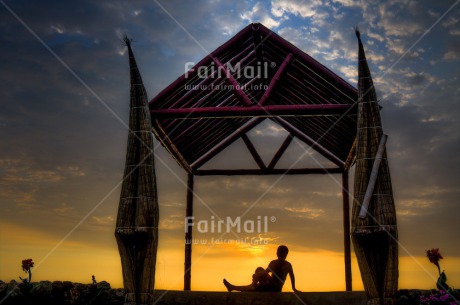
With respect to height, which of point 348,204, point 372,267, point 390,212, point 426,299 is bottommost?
point 426,299

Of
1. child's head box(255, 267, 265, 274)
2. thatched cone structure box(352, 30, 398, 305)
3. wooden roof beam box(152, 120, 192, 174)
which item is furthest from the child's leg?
wooden roof beam box(152, 120, 192, 174)

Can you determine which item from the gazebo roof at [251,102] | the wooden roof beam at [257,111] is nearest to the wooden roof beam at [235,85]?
the gazebo roof at [251,102]

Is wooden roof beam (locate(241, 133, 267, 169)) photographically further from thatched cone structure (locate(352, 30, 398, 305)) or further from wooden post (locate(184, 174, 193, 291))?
thatched cone structure (locate(352, 30, 398, 305))

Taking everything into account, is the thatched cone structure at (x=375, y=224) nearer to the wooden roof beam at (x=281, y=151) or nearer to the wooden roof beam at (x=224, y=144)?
the wooden roof beam at (x=281, y=151)

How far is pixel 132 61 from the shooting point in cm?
803

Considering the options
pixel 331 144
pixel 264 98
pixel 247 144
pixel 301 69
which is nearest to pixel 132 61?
pixel 264 98

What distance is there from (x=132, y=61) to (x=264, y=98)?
92.2 inches

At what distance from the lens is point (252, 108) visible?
27.3 ft

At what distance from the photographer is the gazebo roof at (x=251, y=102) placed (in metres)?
8.39

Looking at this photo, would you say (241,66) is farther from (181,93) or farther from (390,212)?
(390,212)

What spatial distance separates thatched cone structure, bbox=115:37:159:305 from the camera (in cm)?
720

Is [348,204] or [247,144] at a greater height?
[247,144]

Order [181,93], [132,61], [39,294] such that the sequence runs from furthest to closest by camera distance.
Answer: [39,294] < [181,93] < [132,61]

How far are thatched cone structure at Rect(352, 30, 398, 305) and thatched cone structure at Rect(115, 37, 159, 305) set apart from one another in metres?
3.06
